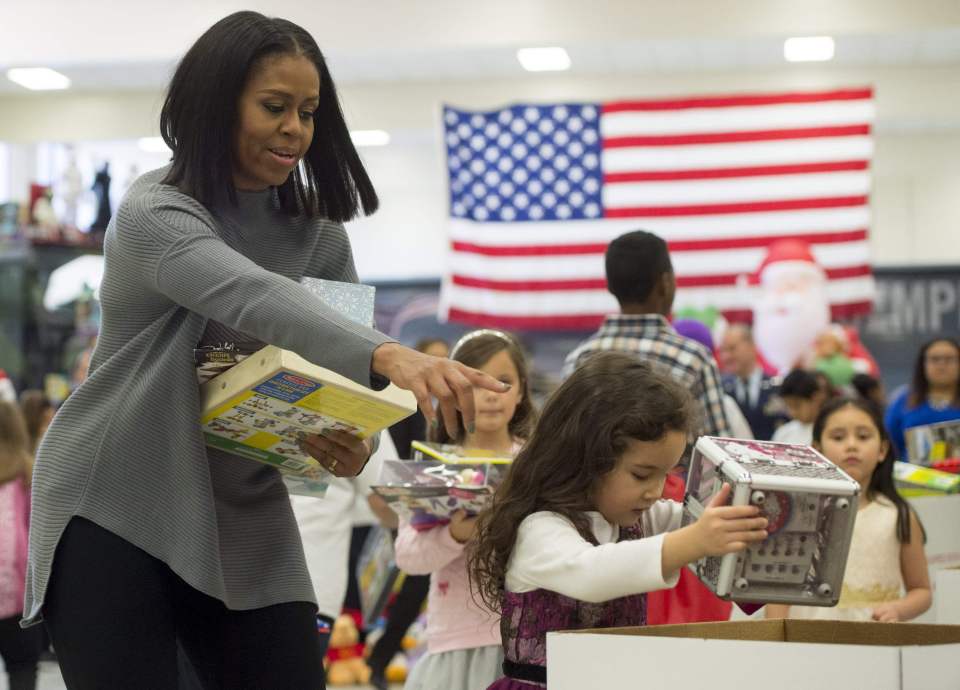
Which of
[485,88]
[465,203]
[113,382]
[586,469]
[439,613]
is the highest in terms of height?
[485,88]

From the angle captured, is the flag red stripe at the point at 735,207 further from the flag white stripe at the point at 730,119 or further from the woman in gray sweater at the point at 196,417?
the woman in gray sweater at the point at 196,417

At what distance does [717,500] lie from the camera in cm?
175

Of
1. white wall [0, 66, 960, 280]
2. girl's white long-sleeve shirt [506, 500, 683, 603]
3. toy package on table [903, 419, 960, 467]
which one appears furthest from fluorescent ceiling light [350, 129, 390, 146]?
girl's white long-sleeve shirt [506, 500, 683, 603]

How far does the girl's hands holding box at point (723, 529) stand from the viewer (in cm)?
170

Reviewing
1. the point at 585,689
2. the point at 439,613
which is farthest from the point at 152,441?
the point at 439,613

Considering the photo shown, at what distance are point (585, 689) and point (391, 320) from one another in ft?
35.2

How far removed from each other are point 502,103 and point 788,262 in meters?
2.47

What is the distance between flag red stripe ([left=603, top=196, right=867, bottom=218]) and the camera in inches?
371

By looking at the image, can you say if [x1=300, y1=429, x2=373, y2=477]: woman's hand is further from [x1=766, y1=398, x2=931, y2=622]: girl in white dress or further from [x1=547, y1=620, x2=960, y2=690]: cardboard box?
[x1=766, y1=398, x2=931, y2=622]: girl in white dress

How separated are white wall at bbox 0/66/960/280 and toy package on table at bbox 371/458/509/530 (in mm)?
6480

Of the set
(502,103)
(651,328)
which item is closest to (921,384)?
(651,328)

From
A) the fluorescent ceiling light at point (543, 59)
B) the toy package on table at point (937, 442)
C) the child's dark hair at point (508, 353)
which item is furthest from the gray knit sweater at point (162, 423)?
the fluorescent ceiling light at point (543, 59)

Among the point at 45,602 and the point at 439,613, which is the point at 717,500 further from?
the point at 439,613

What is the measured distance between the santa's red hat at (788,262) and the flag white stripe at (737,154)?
1.95 feet
